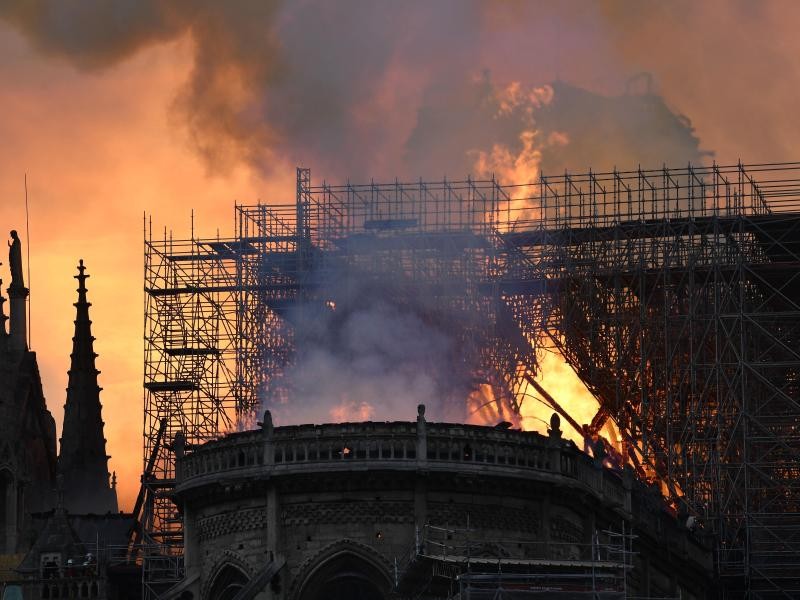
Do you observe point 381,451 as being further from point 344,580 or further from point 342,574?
point 344,580

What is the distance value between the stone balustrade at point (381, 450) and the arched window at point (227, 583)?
2908 mm

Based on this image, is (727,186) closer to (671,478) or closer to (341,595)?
(671,478)

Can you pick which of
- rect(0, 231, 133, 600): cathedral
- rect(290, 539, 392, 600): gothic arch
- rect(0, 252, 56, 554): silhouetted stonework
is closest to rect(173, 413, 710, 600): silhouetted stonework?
rect(290, 539, 392, 600): gothic arch

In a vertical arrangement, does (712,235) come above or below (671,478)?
above

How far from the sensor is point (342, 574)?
263 ft

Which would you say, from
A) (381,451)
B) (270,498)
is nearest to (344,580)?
(270,498)

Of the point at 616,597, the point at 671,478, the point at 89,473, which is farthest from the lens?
the point at 89,473

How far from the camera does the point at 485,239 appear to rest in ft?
364

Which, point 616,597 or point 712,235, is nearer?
point 616,597

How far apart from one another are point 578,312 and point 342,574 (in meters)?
32.5

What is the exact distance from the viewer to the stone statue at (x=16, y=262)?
12156 cm

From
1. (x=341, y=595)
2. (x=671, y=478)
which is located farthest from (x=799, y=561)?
(x=341, y=595)

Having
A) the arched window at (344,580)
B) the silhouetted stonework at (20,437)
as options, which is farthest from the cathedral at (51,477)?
the arched window at (344,580)

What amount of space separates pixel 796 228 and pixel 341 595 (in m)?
34.7
